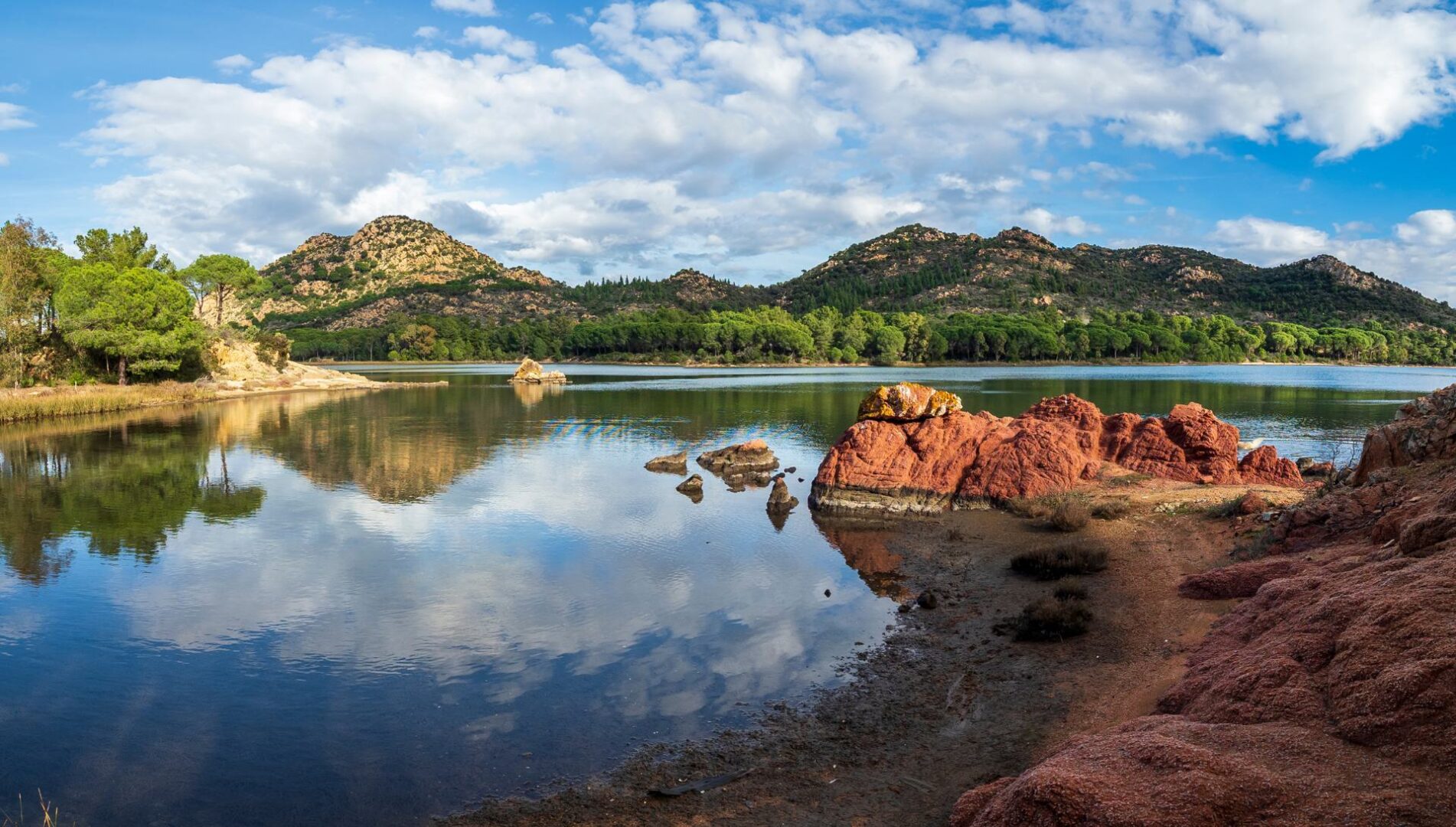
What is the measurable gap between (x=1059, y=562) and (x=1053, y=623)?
426 centimetres

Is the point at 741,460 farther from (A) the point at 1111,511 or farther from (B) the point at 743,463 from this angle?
(A) the point at 1111,511

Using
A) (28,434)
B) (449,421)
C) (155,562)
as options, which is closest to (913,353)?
(449,421)

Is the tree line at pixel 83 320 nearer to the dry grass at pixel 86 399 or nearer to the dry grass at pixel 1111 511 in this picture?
the dry grass at pixel 86 399

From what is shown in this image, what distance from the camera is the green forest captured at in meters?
159

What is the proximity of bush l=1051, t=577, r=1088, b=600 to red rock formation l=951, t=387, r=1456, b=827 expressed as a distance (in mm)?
4163

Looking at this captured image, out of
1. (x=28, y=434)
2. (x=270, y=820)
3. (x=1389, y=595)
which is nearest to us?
(x=1389, y=595)

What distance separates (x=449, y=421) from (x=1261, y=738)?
54300 millimetres

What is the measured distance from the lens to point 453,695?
12508 millimetres

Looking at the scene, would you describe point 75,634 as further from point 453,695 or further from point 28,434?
point 28,434

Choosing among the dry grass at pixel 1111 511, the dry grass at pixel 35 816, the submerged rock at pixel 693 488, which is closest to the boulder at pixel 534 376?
the submerged rock at pixel 693 488

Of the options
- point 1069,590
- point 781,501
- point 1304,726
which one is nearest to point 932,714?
point 1304,726

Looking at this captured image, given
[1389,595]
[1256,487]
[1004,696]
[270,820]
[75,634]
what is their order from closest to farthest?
[1389,595] → [270,820] → [1004,696] → [75,634] → [1256,487]

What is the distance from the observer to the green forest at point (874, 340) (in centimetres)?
15875

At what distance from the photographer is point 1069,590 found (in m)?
16.0
